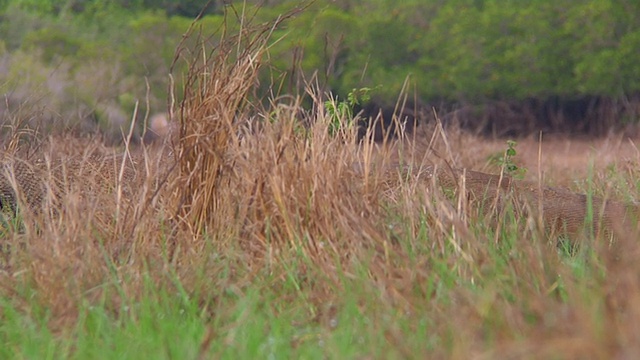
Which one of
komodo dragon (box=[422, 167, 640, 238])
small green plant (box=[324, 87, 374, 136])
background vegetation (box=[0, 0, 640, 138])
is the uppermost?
small green plant (box=[324, 87, 374, 136])

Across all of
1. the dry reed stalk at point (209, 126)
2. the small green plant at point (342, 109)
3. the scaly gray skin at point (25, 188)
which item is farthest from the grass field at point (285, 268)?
the scaly gray skin at point (25, 188)

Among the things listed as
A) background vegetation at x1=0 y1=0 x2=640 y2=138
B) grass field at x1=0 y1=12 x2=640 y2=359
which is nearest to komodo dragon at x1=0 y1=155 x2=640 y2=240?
grass field at x1=0 y1=12 x2=640 y2=359

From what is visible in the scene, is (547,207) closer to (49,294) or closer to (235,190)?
(235,190)

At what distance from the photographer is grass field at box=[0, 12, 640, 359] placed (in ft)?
7.52

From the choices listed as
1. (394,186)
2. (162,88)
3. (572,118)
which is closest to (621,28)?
(572,118)

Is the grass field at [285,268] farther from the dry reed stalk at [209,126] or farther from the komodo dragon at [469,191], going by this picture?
the komodo dragon at [469,191]

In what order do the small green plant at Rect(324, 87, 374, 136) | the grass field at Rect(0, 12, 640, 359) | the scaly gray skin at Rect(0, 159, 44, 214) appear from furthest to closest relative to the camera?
the scaly gray skin at Rect(0, 159, 44, 214)
the small green plant at Rect(324, 87, 374, 136)
the grass field at Rect(0, 12, 640, 359)

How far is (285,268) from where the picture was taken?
10.5 ft

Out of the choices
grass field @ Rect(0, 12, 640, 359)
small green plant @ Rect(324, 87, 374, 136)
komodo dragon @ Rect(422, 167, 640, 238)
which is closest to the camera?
grass field @ Rect(0, 12, 640, 359)

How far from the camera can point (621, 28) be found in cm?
1886

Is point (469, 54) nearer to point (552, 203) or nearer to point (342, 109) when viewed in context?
point (552, 203)

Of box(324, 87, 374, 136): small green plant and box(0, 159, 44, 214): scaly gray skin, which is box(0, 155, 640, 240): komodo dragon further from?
box(324, 87, 374, 136): small green plant

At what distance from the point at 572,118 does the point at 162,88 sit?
8.01m

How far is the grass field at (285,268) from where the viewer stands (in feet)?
7.52
